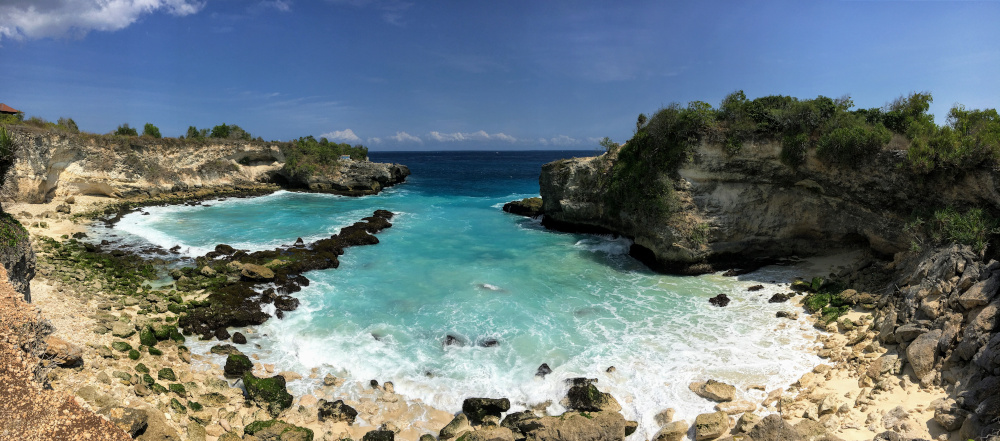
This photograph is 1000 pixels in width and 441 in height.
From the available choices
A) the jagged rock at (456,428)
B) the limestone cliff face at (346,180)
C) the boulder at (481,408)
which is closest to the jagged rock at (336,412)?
the jagged rock at (456,428)

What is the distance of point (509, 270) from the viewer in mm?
19500

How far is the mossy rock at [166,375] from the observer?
995cm

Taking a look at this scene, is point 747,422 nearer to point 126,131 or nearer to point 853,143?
point 853,143

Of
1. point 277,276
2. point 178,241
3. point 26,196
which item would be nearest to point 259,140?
point 26,196

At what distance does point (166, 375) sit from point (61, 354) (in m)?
1.98

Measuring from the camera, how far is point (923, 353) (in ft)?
30.6

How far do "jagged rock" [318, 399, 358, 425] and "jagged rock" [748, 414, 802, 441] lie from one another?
8059mm

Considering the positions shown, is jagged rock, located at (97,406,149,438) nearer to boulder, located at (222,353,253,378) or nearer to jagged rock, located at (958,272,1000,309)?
boulder, located at (222,353,253,378)

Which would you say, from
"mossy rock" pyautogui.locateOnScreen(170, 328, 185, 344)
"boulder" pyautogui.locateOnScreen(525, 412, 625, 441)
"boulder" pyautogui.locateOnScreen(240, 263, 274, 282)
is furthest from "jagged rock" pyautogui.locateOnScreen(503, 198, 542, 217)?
"boulder" pyautogui.locateOnScreen(525, 412, 625, 441)

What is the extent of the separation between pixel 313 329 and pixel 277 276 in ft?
17.5

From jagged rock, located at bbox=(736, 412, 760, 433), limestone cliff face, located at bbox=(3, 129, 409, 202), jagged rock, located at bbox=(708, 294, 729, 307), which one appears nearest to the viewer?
jagged rock, located at bbox=(736, 412, 760, 433)

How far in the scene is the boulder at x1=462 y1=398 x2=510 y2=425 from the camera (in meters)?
9.51

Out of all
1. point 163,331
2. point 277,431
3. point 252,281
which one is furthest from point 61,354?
point 252,281

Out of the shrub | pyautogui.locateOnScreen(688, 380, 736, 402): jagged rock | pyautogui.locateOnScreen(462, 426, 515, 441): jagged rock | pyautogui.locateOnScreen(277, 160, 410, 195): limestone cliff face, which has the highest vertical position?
the shrub
